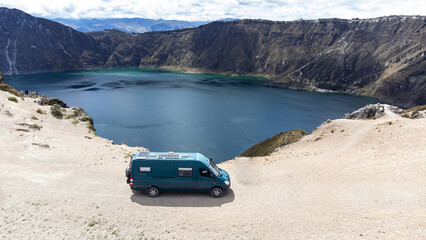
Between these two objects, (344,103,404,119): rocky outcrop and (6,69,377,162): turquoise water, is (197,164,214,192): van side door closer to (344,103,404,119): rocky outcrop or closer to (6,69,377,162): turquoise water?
(344,103,404,119): rocky outcrop

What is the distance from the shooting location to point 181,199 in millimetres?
18875

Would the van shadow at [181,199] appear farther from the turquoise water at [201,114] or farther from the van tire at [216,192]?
the turquoise water at [201,114]

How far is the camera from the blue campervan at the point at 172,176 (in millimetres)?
19109

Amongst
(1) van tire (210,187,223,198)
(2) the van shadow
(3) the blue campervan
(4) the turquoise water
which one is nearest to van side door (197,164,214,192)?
(3) the blue campervan

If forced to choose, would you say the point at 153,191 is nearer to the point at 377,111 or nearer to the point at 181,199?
the point at 181,199

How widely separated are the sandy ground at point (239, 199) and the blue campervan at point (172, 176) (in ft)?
2.15

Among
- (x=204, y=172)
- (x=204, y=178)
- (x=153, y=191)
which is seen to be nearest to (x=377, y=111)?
(x=204, y=172)

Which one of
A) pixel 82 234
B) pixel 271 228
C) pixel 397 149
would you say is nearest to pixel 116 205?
pixel 82 234

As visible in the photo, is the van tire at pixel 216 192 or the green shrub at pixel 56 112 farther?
the green shrub at pixel 56 112

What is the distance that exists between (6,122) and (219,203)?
32.7 metres

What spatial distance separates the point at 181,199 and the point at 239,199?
4163 mm

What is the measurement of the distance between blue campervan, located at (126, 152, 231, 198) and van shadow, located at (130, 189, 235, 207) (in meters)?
0.43

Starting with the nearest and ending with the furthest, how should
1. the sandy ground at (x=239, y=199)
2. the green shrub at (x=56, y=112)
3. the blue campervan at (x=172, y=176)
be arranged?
1. the sandy ground at (x=239, y=199)
2. the blue campervan at (x=172, y=176)
3. the green shrub at (x=56, y=112)

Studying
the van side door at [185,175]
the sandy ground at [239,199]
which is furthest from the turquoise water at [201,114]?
the van side door at [185,175]
